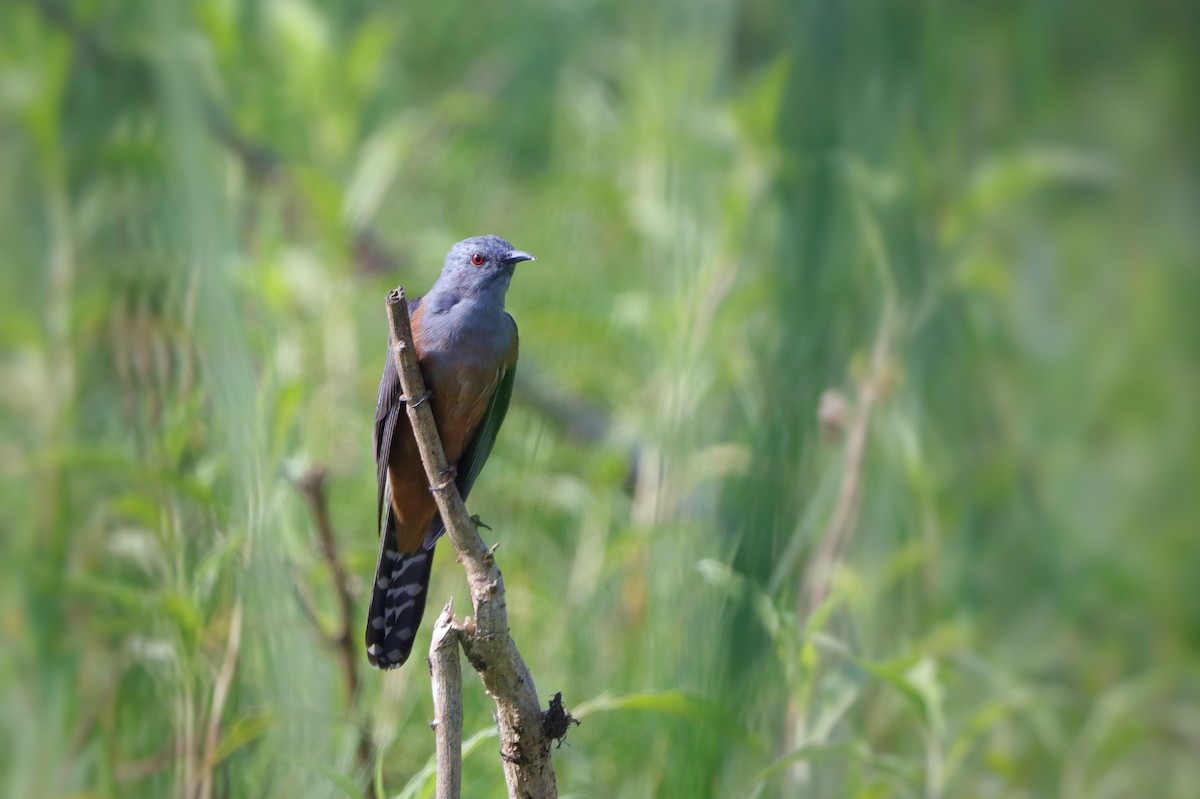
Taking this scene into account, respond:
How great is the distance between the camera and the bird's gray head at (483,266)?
87.4 inches

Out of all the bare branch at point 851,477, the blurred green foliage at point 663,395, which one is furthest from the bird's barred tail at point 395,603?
the bare branch at point 851,477

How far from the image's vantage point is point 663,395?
3855 millimetres

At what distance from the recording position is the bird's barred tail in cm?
190

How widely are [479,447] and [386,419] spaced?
0.23m

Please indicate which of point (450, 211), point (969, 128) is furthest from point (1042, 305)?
point (450, 211)

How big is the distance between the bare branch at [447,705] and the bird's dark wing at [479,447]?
49 cm

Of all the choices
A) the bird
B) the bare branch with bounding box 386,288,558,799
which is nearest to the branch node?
the bare branch with bounding box 386,288,558,799

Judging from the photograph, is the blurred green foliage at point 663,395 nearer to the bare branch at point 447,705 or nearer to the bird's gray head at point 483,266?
the bare branch at point 447,705

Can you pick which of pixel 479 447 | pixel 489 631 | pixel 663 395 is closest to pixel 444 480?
pixel 489 631

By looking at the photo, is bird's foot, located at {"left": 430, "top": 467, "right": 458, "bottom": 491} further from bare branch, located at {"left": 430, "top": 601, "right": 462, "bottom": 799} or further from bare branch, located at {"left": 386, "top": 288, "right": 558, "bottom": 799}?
bare branch, located at {"left": 430, "top": 601, "right": 462, "bottom": 799}

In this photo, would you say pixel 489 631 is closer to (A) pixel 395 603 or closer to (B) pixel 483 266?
(A) pixel 395 603

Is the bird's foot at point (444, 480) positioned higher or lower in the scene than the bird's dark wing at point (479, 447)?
lower

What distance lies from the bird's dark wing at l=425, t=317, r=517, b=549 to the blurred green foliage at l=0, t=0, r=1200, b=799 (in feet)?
0.97

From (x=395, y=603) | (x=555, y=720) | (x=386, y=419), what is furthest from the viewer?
(x=386, y=419)
